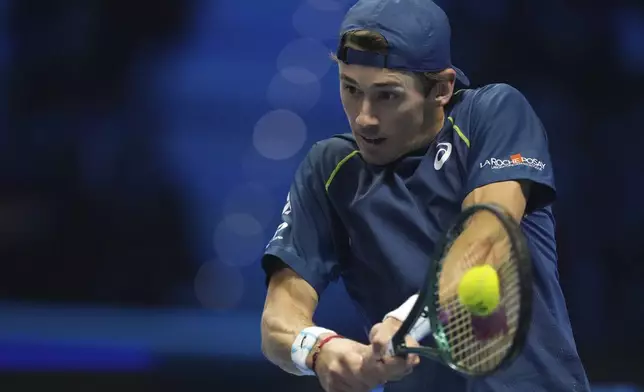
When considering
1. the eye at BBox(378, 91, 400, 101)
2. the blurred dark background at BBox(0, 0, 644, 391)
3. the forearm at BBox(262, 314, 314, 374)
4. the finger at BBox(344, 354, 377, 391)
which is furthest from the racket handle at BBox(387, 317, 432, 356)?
the blurred dark background at BBox(0, 0, 644, 391)

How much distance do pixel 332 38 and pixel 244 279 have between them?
1.14m

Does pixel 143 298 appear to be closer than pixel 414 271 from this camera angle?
No

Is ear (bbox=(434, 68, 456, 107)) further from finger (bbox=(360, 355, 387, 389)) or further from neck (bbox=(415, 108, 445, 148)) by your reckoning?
finger (bbox=(360, 355, 387, 389))

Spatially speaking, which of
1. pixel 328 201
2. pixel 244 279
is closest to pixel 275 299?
pixel 328 201

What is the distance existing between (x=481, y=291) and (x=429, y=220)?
486 millimetres

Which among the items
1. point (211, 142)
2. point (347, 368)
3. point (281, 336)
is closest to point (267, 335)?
point (281, 336)

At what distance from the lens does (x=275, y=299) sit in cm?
238

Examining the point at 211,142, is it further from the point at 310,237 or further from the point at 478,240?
the point at 478,240

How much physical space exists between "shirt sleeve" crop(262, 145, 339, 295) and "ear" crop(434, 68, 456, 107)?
12.6 inches

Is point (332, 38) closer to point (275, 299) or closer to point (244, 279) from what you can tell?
point (244, 279)

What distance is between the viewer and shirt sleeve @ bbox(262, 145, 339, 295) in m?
2.38

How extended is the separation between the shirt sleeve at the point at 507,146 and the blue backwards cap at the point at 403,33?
0.14 m

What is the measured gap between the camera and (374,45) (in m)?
2.20

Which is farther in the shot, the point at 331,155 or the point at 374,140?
the point at 331,155
